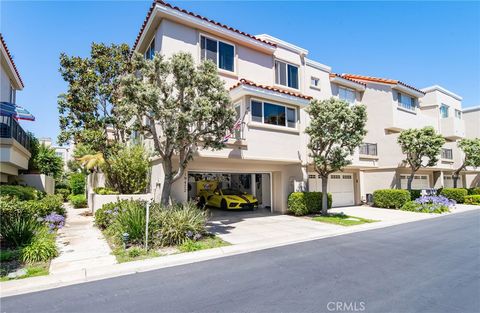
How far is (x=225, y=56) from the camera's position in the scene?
47.3 ft

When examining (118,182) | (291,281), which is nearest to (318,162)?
(291,281)

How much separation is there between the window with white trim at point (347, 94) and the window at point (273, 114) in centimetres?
827

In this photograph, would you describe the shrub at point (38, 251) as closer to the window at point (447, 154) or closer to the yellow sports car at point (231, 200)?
the yellow sports car at point (231, 200)

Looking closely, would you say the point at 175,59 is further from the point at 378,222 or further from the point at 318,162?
the point at 378,222

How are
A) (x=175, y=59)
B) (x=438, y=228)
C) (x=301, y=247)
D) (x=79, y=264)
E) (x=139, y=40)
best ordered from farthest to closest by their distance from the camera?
(x=139, y=40) → (x=438, y=228) → (x=175, y=59) → (x=301, y=247) → (x=79, y=264)

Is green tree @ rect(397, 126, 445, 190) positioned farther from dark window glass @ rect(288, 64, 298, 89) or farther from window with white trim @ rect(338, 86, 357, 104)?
dark window glass @ rect(288, 64, 298, 89)

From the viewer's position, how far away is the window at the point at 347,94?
21266 millimetres

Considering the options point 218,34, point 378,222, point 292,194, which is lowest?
point 378,222

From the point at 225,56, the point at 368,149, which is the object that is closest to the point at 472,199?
the point at 368,149

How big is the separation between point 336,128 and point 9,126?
15.9m

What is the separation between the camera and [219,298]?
195 inches

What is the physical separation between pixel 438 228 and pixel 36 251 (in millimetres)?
14895

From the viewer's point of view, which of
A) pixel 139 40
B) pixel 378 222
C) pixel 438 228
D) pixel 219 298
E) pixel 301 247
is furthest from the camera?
pixel 139 40

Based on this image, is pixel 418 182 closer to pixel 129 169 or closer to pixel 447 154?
pixel 447 154
